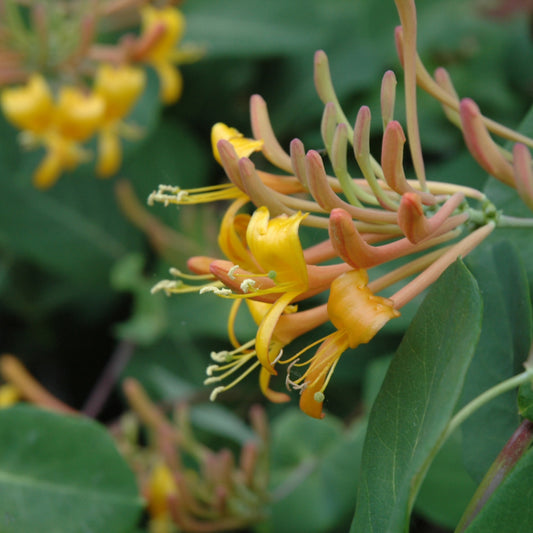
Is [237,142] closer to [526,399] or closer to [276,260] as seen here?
[276,260]

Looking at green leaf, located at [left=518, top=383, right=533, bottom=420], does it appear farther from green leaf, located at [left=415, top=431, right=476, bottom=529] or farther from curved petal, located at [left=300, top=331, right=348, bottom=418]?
green leaf, located at [left=415, top=431, right=476, bottom=529]

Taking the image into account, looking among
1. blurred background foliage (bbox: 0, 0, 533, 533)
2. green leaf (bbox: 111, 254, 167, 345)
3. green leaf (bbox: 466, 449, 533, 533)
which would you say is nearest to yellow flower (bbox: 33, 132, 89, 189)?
blurred background foliage (bbox: 0, 0, 533, 533)

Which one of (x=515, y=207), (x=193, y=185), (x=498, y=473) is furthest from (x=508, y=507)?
(x=193, y=185)

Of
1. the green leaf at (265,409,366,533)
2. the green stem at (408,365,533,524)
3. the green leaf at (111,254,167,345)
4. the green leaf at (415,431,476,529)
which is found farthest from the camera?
the green leaf at (111,254,167,345)

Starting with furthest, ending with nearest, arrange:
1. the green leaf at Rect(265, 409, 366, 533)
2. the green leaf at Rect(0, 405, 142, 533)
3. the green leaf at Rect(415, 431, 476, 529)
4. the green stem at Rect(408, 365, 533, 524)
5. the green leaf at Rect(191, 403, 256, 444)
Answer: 1. the green leaf at Rect(191, 403, 256, 444)
2. the green leaf at Rect(265, 409, 366, 533)
3. the green leaf at Rect(415, 431, 476, 529)
4. the green leaf at Rect(0, 405, 142, 533)
5. the green stem at Rect(408, 365, 533, 524)

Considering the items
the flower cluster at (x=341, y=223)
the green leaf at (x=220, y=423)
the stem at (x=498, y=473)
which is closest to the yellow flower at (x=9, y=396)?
the green leaf at (x=220, y=423)

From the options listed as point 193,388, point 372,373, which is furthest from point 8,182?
point 372,373

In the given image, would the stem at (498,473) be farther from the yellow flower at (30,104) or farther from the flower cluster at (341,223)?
the yellow flower at (30,104)
